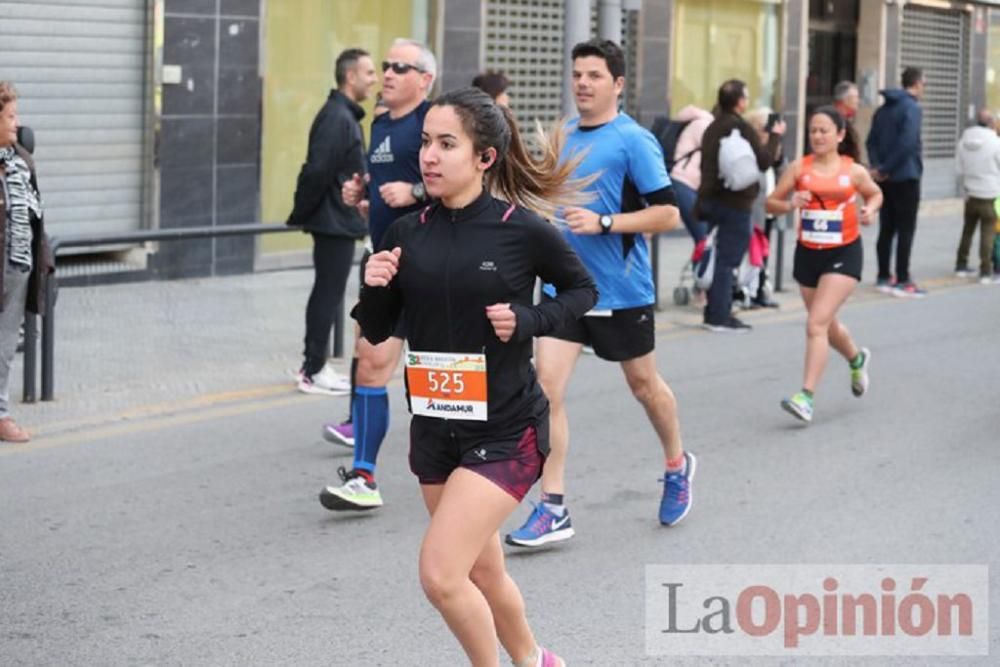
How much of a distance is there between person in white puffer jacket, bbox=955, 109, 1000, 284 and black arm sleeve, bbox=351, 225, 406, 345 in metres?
12.7

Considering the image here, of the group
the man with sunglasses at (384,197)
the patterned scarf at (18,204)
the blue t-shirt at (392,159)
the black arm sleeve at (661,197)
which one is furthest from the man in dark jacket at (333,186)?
the black arm sleeve at (661,197)

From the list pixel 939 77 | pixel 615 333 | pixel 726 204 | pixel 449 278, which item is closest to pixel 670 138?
pixel 726 204

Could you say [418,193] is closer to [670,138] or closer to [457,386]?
[457,386]

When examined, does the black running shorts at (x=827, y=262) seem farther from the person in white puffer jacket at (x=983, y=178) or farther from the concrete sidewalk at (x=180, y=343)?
the person in white puffer jacket at (x=983, y=178)

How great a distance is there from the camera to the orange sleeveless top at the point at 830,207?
32.4ft

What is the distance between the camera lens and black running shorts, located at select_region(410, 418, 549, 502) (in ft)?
16.3

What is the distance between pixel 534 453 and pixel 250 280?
10.3 meters

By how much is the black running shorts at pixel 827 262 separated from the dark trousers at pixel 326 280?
246 cm

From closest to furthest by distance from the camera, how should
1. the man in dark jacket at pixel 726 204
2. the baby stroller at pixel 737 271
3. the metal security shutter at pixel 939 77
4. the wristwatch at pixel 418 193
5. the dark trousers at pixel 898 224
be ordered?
1. the wristwatch at pixel 418 193
2. the man in dark jacket at pixel 726 204
3. the baby stroller at pixel 737 271
4. the dark trousers at pixel 898 224
5. the metal security shutter at pixel 939 77

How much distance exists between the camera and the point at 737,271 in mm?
14539

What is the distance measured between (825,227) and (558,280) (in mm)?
5008

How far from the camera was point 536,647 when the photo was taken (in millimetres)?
5164

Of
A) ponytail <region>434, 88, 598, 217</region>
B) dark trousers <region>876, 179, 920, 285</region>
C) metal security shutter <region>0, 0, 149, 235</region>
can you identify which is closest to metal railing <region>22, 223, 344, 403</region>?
metal security shutter <region>0, 0, 149, 235</region>

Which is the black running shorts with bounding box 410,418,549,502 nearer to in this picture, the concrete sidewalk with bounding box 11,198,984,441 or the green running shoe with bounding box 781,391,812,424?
the concrete sidewalk with bounding box 11,198,984,441
